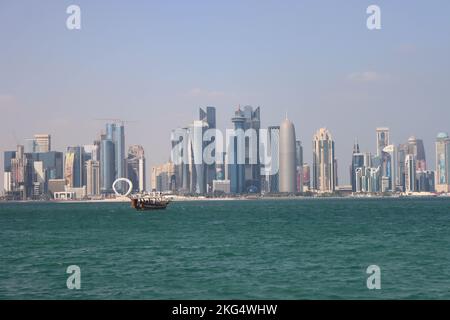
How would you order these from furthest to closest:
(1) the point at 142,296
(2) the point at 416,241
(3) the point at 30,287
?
(2) the point at 416,241 < (3) the point at 30,287 < (1) the point at 142,296

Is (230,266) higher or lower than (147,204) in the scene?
higher

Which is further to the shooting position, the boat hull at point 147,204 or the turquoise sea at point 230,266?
the boat hull at point 147,204

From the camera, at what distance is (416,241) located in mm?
62188

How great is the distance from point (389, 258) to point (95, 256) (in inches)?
843

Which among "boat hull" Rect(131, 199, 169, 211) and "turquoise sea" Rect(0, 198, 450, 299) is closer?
"turquoise sea" Rect(0, 198, 450, 299)

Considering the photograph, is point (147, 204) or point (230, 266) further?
point (147, 204)

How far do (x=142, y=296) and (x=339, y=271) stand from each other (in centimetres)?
1376

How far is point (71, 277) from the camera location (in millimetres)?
37500

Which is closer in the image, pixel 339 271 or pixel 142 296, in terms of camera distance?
pixel 142 296

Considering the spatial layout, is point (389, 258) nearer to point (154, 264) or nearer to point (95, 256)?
point (154, 264)
